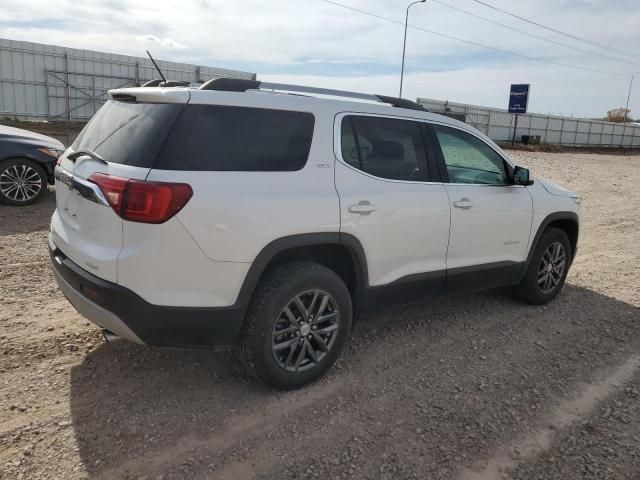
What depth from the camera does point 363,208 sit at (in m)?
3.45

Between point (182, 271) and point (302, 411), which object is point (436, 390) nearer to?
point (302, 411)

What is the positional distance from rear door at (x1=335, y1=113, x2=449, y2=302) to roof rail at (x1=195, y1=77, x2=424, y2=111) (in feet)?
0.70

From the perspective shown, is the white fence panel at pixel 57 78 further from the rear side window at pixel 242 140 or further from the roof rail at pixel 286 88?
the rear side window at pixel 242 140

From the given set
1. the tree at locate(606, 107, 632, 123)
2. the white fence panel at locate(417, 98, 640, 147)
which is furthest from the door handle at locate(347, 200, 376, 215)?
the tree at locate(606, 107, 632, 123)

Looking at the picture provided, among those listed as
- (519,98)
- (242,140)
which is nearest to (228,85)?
(242,140)

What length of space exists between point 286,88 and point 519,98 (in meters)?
35.5

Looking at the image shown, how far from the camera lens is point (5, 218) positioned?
719 cm

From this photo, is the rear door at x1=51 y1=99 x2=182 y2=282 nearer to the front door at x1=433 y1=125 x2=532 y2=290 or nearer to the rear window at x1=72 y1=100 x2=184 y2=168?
the rear window at x1=72 y1=100 x2=184 y2=168

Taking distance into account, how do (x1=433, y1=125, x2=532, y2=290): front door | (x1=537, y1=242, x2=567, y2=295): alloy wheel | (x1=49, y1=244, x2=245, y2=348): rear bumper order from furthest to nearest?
1. (x1=537, y1=242, x2=567, y2=295): alloy wheel
2. (x1=433, y1=125, x2=532, y2=290): front door
3. (x1=49, y1=244, x2=245, y2=348): rear bumper

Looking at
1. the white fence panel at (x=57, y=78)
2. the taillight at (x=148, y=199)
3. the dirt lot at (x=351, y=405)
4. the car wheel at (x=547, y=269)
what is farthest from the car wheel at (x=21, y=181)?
the white fence panel at (x=57, y=78)

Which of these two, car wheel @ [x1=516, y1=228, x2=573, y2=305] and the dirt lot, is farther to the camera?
car wheel @ [x1=516, y1=228, x2=573, y2=305]

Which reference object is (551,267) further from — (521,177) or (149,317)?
(149,317)

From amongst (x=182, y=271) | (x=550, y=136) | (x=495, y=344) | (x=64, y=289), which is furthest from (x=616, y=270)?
(x=550, y=136)

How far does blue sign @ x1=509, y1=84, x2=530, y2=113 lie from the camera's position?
3488cm
